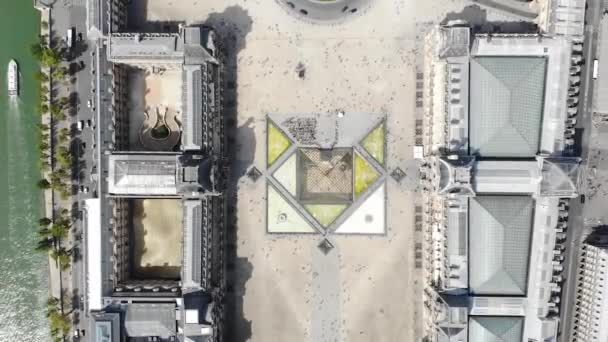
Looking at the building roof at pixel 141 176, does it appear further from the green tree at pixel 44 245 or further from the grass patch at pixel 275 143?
the green tree at pixel 44 245

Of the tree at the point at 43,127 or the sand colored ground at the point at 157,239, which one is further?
the sand colored ground at the point at 157,239

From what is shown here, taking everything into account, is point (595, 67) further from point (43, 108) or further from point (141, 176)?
point (43, 108)

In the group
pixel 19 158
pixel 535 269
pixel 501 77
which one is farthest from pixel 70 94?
pixel 535 269

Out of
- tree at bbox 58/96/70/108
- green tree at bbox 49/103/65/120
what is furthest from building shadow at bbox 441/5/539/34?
green tree at bbox 49/103/65/120

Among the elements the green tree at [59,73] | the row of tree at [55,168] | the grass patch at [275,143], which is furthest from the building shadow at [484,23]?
the row of tree at [55,168]

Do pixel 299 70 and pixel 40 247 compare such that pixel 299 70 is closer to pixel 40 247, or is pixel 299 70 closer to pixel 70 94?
pixel 70 94

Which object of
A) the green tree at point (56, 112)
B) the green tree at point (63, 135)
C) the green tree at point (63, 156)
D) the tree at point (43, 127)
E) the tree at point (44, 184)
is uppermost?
the green tree at point (56, 112)

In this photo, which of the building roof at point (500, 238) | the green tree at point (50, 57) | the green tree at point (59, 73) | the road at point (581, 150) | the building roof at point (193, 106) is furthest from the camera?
the green tree at point (59, 73)

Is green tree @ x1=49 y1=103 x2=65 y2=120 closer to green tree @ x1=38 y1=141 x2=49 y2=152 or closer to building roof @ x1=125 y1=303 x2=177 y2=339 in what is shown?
green tree @ x1=38 y1=141 x2=49 y2=152

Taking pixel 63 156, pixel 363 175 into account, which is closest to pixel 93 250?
pixel 63 156
